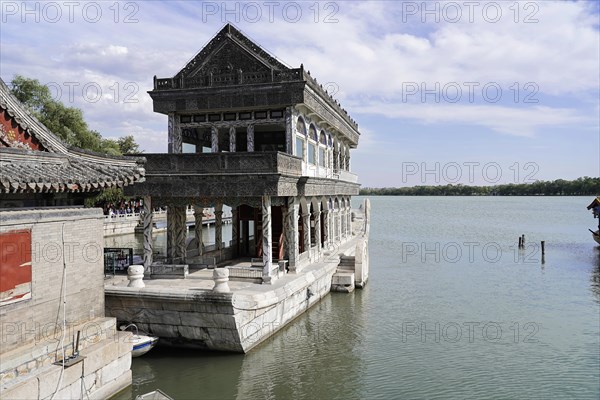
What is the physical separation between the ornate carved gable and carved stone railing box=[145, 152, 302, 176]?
3.73m

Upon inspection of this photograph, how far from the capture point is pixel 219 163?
1484 cm

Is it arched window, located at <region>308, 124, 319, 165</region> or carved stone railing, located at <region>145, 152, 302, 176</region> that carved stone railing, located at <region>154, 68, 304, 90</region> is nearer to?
carved stone railing, located at <region>145, 152, 302, 176</region>

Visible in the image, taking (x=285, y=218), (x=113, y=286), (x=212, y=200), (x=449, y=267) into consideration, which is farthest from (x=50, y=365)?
(x=449, y=267)

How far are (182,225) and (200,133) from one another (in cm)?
415

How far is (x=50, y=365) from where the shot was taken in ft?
→ 29.5

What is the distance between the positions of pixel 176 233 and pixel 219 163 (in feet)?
13.0

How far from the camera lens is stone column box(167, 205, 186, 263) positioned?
1734 centimetres

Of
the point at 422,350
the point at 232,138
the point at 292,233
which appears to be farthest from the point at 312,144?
the point at 422,350

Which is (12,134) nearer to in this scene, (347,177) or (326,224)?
(326,224)

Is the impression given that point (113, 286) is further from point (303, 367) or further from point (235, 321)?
point (303, 367)

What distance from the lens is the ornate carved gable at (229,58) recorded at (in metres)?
17.1

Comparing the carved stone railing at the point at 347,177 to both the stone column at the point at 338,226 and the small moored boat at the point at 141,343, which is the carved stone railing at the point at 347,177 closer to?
the stone column at the point at 338,226

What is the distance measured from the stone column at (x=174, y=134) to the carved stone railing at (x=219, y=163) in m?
2.48

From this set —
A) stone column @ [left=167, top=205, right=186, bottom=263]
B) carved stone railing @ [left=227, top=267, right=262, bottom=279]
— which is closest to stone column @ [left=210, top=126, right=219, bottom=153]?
stone column @ [left=167, top=205, right=186, bottom=263]
